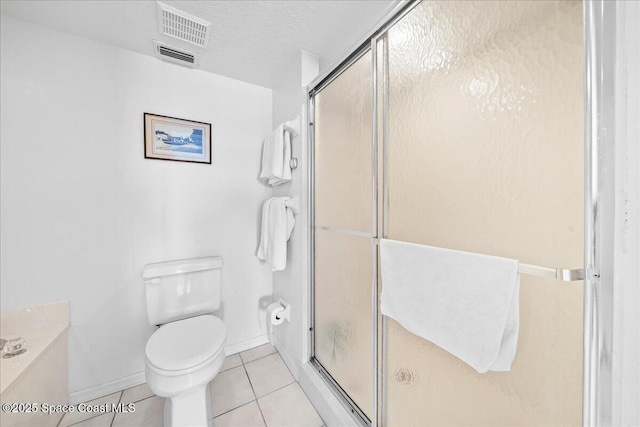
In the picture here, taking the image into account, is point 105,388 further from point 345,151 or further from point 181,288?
point 345,151

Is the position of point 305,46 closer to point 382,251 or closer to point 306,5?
point 306,5

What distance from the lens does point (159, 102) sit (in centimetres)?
157

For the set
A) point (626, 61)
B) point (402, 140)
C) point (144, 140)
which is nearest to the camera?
point (626, 61)

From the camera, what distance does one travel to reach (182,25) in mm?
1283

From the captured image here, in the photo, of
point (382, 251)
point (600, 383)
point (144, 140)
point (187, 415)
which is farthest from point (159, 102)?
point (600, 383)

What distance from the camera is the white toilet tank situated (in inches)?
55.7

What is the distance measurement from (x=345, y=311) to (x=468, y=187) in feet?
2.87

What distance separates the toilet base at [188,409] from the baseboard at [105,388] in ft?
1.83

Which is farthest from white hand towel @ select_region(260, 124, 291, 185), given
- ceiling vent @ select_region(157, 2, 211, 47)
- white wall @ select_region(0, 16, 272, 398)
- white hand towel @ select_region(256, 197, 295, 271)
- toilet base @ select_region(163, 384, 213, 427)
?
toilet base @ select_region(163, 384, 213, 427)

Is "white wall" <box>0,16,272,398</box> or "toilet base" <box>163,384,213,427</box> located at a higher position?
"white wall" <box>0,16,272,398</box>

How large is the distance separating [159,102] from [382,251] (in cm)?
177

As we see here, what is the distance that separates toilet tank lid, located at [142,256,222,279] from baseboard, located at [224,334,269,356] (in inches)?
28.5

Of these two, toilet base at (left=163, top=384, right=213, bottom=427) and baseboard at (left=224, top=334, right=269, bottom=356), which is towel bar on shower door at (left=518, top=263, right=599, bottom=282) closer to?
toilet base at (left=163, top=384, right=213, bottom=427)

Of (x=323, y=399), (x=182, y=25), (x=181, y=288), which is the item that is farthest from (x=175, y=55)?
(x=323, y=399)
